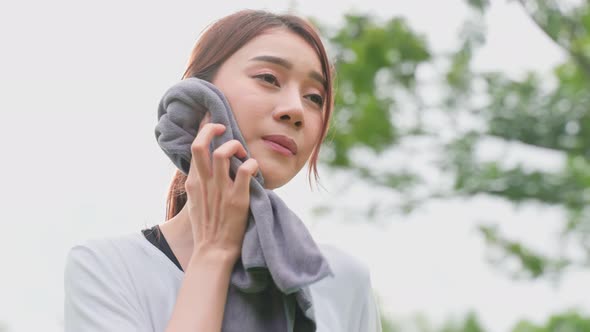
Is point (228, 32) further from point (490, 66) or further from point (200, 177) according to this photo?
point (490, 66)

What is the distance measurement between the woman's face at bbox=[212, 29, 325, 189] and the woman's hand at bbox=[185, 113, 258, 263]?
6 cm

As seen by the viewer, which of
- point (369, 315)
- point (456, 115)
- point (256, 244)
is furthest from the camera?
point (456, 115)

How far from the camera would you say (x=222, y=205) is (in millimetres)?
1288

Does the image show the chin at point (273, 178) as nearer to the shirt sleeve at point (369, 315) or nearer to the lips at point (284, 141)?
the lips at point (284, 141)

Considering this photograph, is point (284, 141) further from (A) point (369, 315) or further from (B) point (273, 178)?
(A) point (369, 315)

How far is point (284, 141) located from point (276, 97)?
67 millimetres

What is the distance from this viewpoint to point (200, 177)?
1298mm

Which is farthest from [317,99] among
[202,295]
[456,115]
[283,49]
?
[456,115]

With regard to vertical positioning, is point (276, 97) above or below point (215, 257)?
above

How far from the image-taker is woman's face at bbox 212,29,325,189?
1.34 m

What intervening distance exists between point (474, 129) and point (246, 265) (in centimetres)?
623

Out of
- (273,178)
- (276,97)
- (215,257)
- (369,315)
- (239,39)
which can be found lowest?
(369,315)

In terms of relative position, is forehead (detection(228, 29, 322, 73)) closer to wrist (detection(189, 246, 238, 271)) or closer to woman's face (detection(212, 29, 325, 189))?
woman's face (detection(212, 29, 325, 189))

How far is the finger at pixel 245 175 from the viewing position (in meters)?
1.25
